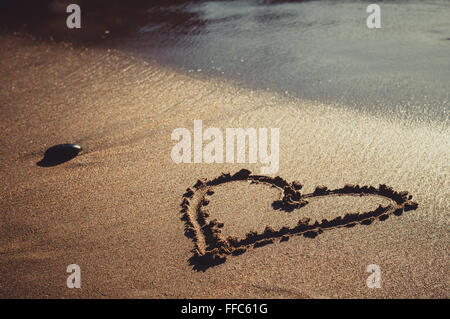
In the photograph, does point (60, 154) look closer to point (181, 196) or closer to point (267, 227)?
point (181, 196)

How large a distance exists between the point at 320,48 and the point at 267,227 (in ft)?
9.99

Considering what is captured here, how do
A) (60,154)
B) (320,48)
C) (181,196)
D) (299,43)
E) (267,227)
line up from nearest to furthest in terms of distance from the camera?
(267,227)
(181,196)
(60,154)
(320,48)
(299,43)

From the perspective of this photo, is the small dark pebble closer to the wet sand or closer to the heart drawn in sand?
the wet sand

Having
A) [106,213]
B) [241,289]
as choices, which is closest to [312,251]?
[241,289]

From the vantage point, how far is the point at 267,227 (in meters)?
2.54

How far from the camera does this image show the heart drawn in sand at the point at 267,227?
8.02 ft

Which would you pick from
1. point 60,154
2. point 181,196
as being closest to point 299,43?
point 181,196

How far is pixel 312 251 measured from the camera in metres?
2.41

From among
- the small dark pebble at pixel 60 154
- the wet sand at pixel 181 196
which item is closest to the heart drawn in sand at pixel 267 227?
the wet sand at pixel 181 196

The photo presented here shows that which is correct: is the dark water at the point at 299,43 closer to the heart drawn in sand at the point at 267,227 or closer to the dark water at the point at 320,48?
the dark water at the point at 320,48

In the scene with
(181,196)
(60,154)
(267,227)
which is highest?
(60,154)

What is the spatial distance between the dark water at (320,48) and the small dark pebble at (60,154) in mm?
1809

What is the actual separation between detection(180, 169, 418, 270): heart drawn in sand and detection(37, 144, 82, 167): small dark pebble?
3.50ft

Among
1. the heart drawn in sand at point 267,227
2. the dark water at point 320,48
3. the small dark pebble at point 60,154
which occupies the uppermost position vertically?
the dark water at point 320,48
